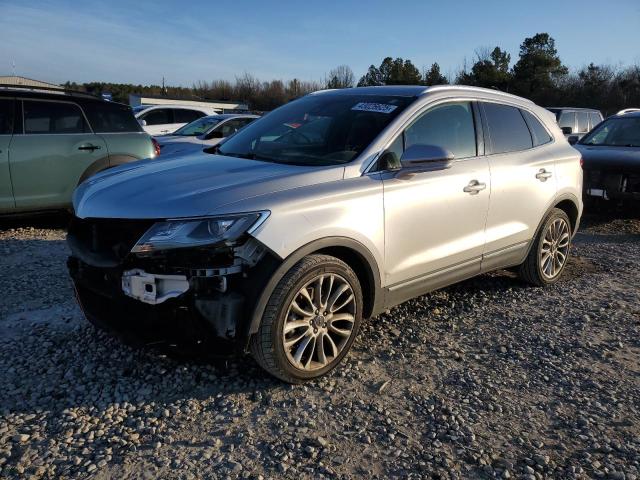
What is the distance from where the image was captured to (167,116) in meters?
15.4

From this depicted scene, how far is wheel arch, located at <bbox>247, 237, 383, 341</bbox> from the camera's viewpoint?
2.90 metres

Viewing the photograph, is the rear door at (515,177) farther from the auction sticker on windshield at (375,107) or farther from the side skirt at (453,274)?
the auction sticker on windshield at (375,107)

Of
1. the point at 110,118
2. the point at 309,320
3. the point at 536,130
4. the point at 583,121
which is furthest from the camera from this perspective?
the point at 583,121

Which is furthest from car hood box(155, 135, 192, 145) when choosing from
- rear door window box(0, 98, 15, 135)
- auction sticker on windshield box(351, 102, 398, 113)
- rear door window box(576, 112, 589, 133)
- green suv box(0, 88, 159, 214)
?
rear door window box(576, 112, 589, 133)

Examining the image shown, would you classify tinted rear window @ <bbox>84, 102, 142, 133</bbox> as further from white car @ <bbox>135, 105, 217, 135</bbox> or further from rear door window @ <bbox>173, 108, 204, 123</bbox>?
rear door window @ <bbox>173, 108, 204, 123</bbox>

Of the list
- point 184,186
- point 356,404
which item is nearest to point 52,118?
point 184,186

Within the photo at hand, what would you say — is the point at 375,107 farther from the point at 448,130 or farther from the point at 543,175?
the point at 543,175

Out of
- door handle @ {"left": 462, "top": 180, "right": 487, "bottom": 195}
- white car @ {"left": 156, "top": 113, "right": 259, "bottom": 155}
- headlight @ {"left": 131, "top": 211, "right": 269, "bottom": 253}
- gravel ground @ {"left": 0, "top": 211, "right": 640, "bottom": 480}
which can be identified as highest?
white car @ {"left": 156, "top": 113, "right": 259, "bottom": 155}

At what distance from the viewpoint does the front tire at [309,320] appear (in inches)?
118

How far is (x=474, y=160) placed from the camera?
423 cm

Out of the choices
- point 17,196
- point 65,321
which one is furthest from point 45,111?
point 65,321

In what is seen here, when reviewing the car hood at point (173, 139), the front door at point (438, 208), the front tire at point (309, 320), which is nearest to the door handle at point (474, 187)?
the front door at point (438, 208)

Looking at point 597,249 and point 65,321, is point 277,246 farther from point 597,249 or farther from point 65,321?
point 597,249

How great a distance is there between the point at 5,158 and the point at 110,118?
4.76 feet
